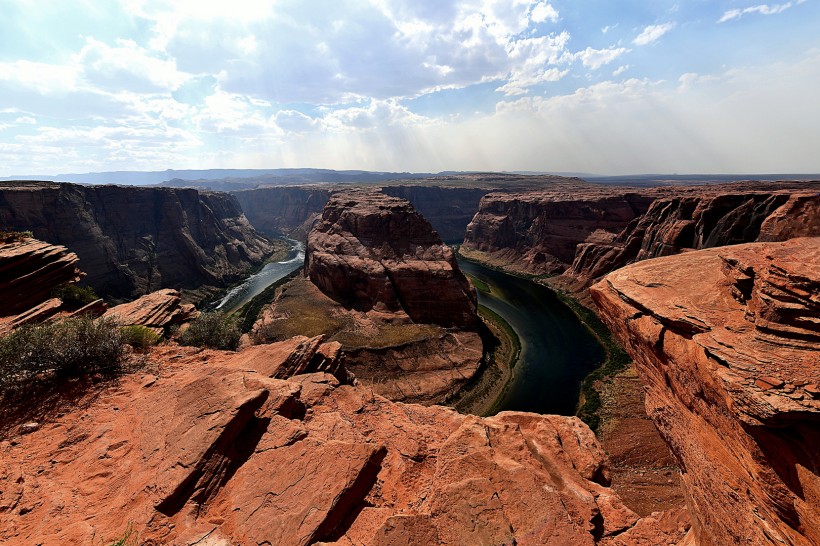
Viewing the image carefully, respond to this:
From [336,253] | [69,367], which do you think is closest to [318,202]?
[336,253]

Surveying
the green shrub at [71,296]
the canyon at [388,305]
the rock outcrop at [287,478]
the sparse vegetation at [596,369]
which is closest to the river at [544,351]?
the sparse vegetation at [596,369]

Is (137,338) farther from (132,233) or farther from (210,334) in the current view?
(132,233)

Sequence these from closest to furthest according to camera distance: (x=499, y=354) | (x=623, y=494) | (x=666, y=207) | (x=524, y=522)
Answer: (x=524, y=522)
(x=623, y=494)
(x=499, y=354)
(x=666, y=207)

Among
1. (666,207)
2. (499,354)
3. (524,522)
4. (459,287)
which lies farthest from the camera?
(666,207)

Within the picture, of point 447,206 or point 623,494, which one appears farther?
point 447,206

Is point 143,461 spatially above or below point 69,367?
below

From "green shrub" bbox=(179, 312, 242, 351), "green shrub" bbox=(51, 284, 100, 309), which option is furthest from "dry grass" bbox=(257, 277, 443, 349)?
"green shrub" bbox=(51, 284, 100, 309)

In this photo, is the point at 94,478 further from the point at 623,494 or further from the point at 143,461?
the point at 623,494

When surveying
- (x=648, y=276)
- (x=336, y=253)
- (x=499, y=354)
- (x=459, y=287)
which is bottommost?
(x=499, y=354)

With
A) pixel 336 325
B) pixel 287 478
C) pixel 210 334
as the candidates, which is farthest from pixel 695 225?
pixel 210 334
